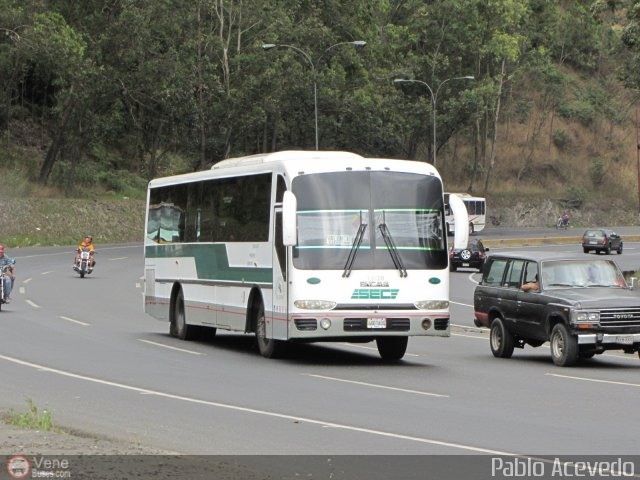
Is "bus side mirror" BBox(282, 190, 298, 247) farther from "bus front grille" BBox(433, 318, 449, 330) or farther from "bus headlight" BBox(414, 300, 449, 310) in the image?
"bus front grille" BBox(433, 318, 449, 330)

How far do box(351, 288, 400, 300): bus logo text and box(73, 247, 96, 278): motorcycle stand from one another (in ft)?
92.7

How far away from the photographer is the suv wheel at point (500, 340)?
72.9ft

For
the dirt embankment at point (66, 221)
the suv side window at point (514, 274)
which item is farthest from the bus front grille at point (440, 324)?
the dirt embankment at point (66, 221)

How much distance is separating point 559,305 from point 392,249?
2689 millimetres

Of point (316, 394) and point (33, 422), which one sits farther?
point (316, 394)

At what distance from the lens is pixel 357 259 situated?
20359 mm

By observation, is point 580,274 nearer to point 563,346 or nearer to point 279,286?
point 563,346

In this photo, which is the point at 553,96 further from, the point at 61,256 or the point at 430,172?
the point at 430,172

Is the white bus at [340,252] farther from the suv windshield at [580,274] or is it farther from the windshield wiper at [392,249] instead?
the suv windshield at [580,274]

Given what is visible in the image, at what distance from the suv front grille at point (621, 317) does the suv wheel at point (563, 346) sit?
58cm

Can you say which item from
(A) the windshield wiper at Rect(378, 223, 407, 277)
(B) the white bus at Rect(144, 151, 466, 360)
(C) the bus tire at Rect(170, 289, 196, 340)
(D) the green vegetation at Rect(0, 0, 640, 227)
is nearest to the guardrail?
(D) the green vegetation at Rect(0, 0, 640, 227)

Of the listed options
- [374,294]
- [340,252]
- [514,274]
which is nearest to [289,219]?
[340,252]

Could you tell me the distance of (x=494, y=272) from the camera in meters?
23.2

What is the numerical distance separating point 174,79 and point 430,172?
5382cm
